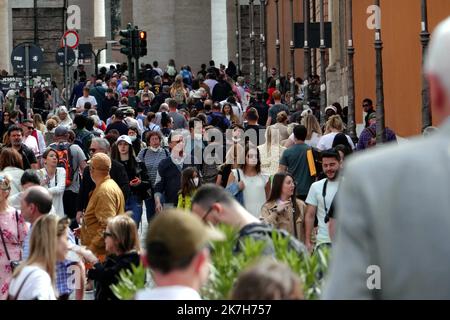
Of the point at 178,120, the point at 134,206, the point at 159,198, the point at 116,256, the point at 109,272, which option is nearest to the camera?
the point at 109,272

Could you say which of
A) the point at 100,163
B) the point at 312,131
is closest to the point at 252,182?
the point at 100,163

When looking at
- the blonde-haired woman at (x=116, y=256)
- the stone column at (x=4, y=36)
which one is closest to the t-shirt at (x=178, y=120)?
→ the blonde-haired woman at (x=116, y=256)

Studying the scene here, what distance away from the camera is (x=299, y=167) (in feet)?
54.6

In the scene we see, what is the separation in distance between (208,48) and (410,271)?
2490 inches

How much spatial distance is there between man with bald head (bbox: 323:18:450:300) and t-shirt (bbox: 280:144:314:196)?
12896 mm

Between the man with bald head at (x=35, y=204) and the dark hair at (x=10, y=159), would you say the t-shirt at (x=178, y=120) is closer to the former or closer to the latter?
the dark hair at (x=10, y=159)

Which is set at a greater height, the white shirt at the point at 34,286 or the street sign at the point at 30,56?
the street sign at the point at 30,56

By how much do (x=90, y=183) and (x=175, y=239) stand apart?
36.6 feet

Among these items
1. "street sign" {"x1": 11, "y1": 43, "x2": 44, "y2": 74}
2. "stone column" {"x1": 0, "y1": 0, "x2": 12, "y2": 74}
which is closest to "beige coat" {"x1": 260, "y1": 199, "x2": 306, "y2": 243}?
"street sign" {"x1": 11, "y1": 43, "x2": 44, "y2": 74}

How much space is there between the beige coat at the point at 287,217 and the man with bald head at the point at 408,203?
375 inches

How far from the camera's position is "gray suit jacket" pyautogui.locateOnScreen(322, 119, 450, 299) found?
11.6 ft

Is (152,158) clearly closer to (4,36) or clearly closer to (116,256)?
(116,256)

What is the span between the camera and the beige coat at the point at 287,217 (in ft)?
43.2

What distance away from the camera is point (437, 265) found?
359 centimetres
